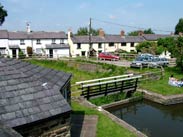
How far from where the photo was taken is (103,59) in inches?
1781

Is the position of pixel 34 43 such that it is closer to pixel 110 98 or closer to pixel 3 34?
pixel 3 34

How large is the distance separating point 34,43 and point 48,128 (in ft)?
168

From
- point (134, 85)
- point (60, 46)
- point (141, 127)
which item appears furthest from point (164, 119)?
point (60, 46)

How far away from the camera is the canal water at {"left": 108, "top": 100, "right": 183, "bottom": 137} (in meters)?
15.6

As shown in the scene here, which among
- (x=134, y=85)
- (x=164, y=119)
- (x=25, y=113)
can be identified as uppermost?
(x=25, y=113)

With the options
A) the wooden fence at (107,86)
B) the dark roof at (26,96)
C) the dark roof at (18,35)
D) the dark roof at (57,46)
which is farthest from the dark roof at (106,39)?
the dark roof at (26,96)

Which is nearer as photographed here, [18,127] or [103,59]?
[18,127]

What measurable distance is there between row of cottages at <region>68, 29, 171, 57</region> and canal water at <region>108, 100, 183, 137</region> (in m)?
36.8

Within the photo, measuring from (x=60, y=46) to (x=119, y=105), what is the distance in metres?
38.7

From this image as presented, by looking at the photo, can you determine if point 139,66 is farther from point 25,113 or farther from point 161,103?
point 25,113

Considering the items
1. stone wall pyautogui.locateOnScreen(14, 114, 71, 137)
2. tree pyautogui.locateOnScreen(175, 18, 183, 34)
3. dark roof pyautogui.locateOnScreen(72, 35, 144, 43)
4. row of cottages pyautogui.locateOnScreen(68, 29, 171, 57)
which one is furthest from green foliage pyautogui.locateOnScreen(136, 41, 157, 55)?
tree pyautogui.locateOnScreen(175, 18, 183, 34)

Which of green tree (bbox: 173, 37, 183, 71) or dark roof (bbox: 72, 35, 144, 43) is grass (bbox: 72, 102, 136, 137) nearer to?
green tree (bbox: 173, 37, 183, 71)

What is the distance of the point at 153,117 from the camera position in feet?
59.9

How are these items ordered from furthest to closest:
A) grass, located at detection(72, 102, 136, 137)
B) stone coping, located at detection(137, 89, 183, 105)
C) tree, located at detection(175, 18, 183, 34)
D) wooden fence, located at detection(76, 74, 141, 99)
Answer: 1. tree, located at detection(175, 18, 183, 34)
2. stone coping, located at detection(137, 89, 183, 105)
3. wooden fence, located at detection(76, 74, 141, 99)
4. grass, located at detection(72, 102, 136, 137)
